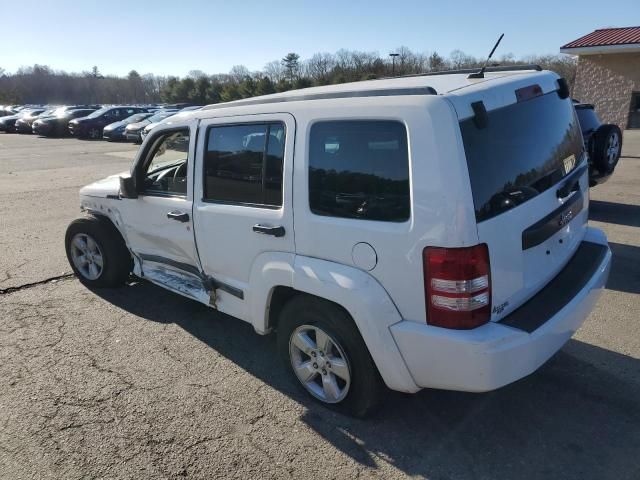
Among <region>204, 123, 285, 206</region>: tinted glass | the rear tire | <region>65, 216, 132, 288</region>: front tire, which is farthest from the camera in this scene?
the rear tire

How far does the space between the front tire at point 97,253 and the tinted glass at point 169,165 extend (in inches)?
34.6

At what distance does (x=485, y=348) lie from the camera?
89.3 inches

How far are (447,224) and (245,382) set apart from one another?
6.17 ft

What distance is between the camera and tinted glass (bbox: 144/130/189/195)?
375cm

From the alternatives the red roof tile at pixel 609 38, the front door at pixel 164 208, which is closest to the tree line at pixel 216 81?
the red roof tile at pixel 609 38

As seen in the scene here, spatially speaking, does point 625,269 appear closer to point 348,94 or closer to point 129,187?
point 348,94

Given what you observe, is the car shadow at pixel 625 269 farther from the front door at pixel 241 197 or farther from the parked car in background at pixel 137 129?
the parked car in background at pixel 137 129

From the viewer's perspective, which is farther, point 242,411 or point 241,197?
point 241,197

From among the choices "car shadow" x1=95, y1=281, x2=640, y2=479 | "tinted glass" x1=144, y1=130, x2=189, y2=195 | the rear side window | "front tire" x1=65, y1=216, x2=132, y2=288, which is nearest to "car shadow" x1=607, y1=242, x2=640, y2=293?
"car shadow" x1=95, y1=281, x2=640, y2=479

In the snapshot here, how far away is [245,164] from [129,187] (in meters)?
1.40

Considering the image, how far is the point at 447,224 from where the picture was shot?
7.32 feet

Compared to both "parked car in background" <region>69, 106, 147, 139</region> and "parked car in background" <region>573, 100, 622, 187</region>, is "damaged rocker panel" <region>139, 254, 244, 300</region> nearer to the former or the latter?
"parked car in background" <region>573, 100, 622, 187</region>

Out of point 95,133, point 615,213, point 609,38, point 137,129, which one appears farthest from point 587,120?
point 95,133

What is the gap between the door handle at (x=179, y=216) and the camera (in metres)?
3.60
